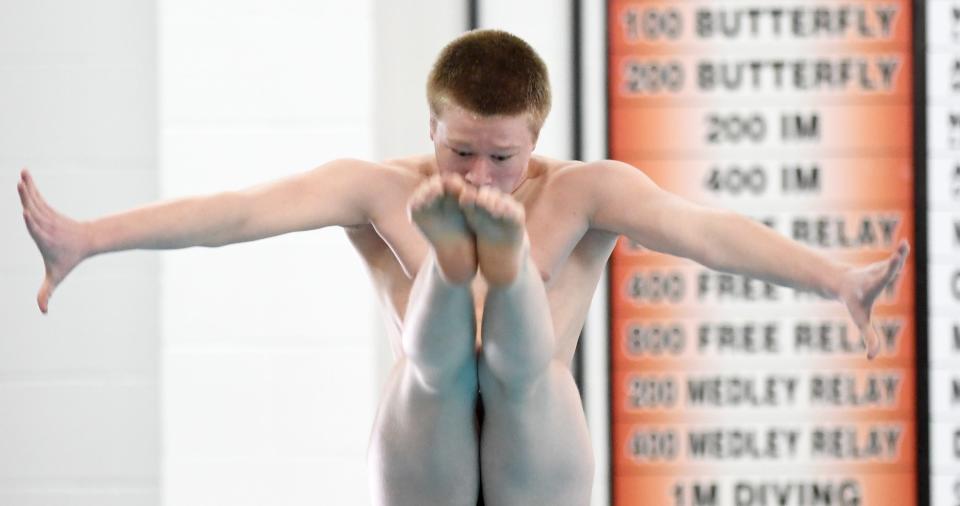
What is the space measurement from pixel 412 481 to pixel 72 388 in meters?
1.10

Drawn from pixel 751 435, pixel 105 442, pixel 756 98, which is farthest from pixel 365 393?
pixel 756 98

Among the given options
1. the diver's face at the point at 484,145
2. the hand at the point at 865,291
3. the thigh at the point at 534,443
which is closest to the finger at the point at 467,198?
the diver's face at the point at 484,145

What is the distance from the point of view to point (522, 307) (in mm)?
1346

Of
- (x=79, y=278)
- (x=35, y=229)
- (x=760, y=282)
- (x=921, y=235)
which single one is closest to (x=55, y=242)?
(x=35, y=229)

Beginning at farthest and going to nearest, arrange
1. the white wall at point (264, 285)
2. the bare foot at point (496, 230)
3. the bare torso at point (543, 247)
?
the white wall at point (264, 285)
the bare torso at point (543, 247)
the bare foot at point (496, 230)

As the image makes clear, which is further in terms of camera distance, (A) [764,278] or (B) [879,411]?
(B) [879,411]

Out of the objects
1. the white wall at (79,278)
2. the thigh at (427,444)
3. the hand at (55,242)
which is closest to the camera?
the hand at (55,242)

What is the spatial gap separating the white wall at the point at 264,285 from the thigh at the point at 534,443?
0.76m

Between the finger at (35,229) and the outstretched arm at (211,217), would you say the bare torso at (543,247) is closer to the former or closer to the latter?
the outstretched arm at (211,217)

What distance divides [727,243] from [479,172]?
308 millimetres

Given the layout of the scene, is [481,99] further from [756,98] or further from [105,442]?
[105,442]

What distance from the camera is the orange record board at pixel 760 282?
2318 millimetres

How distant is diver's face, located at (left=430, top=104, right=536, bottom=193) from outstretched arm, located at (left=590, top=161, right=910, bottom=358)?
15 centimetres

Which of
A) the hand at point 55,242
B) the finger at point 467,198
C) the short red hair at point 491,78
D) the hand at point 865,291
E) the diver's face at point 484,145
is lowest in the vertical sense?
the hand at point 865,291
